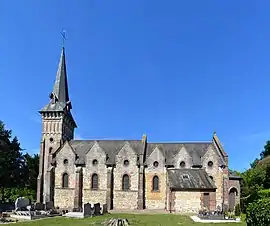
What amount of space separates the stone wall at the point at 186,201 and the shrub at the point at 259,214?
26247 mm

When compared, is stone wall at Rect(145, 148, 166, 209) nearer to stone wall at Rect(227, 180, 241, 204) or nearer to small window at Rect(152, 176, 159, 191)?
small window at Rect(152, 176, 159, 191)

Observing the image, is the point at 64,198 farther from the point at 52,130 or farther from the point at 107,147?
the point at 52,130

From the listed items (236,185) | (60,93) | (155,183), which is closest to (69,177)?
(155,183)

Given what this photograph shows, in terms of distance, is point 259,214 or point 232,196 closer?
point 259,214

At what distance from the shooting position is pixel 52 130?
167 feet

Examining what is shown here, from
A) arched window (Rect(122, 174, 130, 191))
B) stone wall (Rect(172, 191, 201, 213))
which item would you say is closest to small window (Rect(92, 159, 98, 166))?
arched window (Rect(122, 174, 130, 191))

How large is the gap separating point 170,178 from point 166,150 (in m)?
6.60

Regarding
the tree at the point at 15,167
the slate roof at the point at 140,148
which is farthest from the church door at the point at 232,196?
the tree at the point at 15,167

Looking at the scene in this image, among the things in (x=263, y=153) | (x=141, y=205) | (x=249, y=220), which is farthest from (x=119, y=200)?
(x=263, y=153)

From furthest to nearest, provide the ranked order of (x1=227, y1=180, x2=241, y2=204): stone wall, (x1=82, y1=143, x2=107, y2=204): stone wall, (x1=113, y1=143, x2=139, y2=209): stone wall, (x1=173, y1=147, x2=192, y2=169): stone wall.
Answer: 1. (x1=82, y1=143, x2=107, y2=204): stone wall
2. (x1=173, y1=147, x2=192, y2=169): stone wall
3. (x1=113, y1=143, x2=139, y2=209): stone wall
4. (x1=227, y1=180, x2=241, y2=204): stone wall

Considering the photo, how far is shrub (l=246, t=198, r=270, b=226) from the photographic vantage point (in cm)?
1386

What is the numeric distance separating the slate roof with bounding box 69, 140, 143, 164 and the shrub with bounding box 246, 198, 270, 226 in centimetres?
3269

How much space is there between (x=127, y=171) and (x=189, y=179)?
29.9ft

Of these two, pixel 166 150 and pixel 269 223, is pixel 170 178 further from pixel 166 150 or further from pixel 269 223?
pixel 269 223
